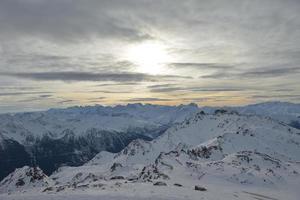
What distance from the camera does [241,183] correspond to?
342 ft

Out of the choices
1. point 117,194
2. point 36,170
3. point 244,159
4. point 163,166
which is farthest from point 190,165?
point 36,170

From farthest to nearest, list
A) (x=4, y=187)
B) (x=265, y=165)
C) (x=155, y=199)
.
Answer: (x=4, y=187), (x=265, y=165), (x=155, y=199)

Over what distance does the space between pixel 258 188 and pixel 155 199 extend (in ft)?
204

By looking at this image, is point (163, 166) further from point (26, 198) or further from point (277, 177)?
point (26, 198)

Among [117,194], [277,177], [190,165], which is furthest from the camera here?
[190,165]

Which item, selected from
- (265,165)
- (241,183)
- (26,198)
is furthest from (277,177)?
(26,198)

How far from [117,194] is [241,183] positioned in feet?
206

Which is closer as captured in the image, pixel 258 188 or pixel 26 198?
pixel 26 198

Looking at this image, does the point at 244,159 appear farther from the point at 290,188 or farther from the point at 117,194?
the point at 117,194

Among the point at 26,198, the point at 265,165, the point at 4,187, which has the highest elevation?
the point at 26,198

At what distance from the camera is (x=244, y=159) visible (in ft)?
480

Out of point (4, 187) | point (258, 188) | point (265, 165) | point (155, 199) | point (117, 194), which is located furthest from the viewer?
point (4, 187)

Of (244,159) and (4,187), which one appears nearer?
(244,159)

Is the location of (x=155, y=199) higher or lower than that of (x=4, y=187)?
higher
